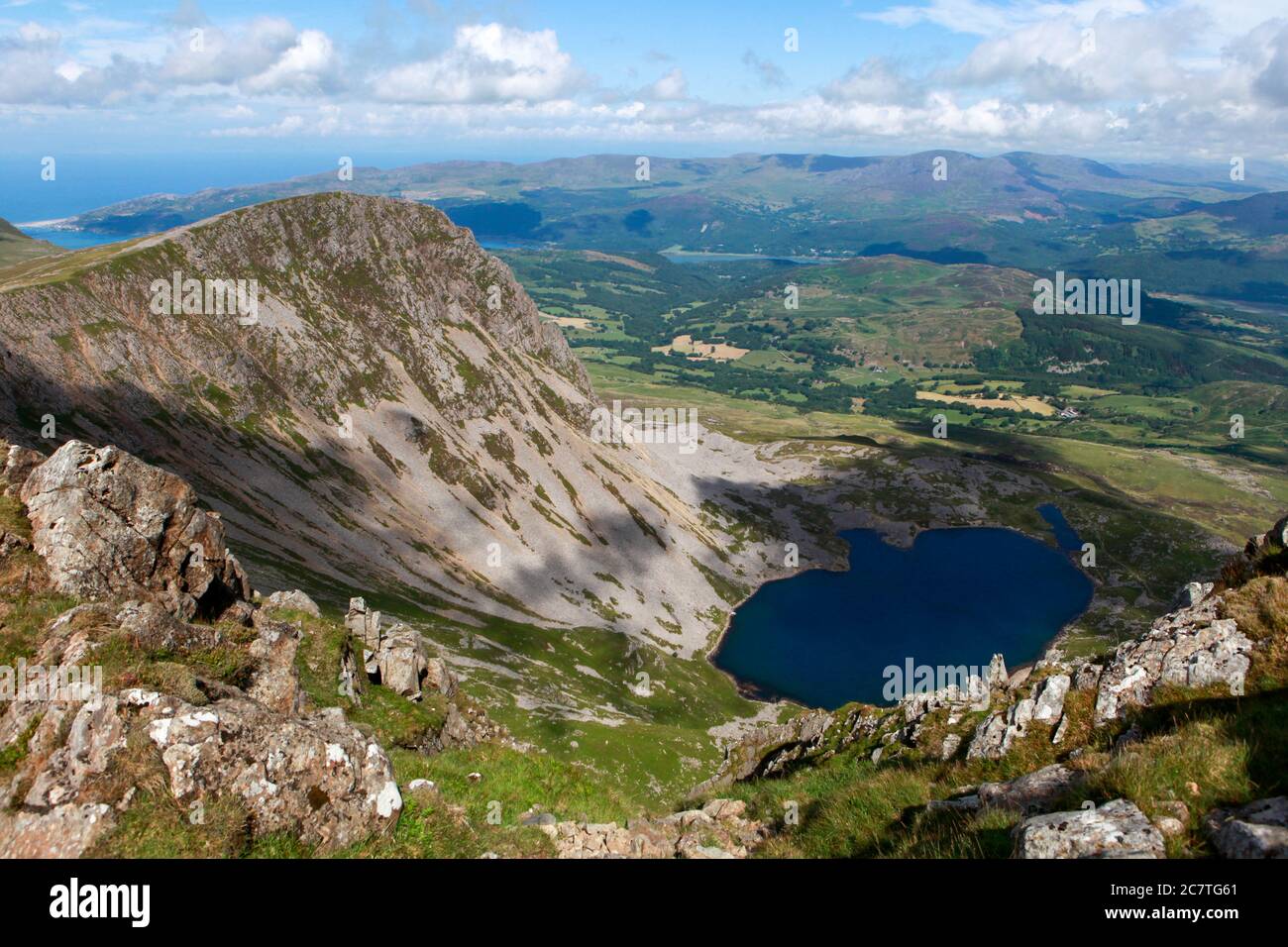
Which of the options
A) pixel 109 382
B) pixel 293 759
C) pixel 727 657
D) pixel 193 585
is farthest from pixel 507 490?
pixel 293 759

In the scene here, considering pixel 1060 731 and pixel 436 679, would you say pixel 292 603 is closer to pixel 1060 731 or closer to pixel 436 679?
pixel 436 679

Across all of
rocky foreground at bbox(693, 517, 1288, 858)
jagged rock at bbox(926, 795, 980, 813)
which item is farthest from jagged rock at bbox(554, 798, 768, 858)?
rocky foreground at bbox(693, 517, 1288, 858)

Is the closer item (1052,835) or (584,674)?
(1052,835)

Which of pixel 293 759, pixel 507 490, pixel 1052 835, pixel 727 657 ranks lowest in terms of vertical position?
pixel 727 657

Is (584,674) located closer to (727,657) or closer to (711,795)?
(727,657)

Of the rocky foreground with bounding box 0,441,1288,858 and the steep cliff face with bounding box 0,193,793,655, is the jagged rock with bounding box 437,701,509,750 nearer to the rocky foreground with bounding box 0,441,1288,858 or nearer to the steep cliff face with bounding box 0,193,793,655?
the rocky foreground with bounding box 0,441,1288,858

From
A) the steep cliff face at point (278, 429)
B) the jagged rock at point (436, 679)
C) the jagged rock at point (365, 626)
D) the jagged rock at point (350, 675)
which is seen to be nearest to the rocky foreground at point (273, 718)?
the jagged rock at point (350, 675)
